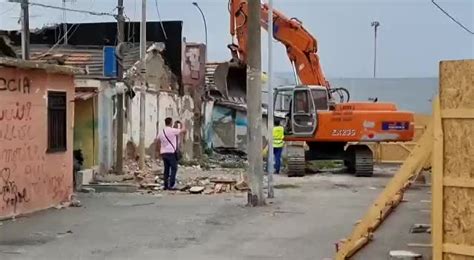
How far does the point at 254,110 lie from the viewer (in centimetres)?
1778

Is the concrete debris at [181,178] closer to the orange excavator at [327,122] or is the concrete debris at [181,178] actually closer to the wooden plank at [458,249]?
the orange excavator at [327,122]

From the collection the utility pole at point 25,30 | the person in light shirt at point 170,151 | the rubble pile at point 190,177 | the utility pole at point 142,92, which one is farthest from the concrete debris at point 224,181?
the utility pole at point 25,30

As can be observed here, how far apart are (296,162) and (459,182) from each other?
18621mm

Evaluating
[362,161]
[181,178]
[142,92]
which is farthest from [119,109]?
[362,161]

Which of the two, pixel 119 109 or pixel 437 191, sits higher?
pixel 119 109

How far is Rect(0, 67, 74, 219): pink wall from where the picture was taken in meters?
15.3

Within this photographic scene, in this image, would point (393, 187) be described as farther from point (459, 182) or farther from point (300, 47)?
point (300, 47)

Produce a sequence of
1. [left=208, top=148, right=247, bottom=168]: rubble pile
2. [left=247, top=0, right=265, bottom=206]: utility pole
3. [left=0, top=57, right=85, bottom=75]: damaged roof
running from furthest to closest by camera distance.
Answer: [left=208, top=148, right=247, bottom=168]: rubble pile, [left=247, top=0, right=265, bottom=206]: utility pole, [left=0, top=57, right=85, bottom=75]: damaged roof

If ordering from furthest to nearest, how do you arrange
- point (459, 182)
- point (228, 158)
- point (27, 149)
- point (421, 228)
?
point (228, 158) < point (27, 149) < point (421, 228) < point (459, 182)

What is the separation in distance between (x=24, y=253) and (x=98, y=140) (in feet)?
40.4

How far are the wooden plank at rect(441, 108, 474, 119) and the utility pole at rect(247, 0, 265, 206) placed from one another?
10134 millimetres

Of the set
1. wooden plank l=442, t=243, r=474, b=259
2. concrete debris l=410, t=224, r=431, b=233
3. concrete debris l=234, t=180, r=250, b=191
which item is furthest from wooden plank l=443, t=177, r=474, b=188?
concrete debris l=234, t=180, r=250, b=191

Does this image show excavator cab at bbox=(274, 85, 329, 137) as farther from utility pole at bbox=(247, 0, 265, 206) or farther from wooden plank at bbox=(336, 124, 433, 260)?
wooden plank at bbox=(336, 124, 433, 260)

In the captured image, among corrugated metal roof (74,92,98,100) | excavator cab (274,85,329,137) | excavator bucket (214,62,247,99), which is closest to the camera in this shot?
corrugated metal roof (74,92,98,100)
